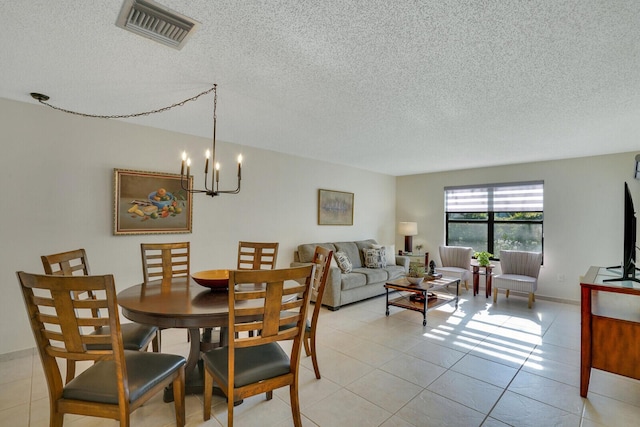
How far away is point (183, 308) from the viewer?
1.82 meters

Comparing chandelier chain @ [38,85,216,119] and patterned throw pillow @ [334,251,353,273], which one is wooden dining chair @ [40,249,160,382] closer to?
chandelier chain @ [38,85,216,119]

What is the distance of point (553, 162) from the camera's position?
500 centimetres

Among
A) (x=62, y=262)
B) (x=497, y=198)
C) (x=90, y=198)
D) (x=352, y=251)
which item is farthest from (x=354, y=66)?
(x=497, y=198)

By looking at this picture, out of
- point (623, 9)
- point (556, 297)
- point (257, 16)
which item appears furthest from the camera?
point (556, 297)

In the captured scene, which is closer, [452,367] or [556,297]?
[452,367]

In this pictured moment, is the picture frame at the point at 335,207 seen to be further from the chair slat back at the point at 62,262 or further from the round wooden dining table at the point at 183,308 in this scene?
the chair slat back at the point at 62,262

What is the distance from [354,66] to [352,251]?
3.80 meters

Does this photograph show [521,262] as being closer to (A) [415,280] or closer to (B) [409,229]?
(B) [409,229]

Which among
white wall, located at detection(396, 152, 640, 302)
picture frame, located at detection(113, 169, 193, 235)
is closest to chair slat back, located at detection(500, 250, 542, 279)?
white wall, located at detection(396, 152, 640, 302)

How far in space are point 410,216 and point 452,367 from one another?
14.6 ft

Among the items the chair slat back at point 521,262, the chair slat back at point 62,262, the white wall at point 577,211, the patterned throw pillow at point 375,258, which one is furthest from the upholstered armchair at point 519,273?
the chair slat back at point 62,262

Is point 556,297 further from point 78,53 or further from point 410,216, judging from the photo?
point 78,53

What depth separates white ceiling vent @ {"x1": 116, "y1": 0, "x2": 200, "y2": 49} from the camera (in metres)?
1.55

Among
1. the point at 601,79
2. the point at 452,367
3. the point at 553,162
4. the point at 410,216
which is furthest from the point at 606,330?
the point at 410,216
